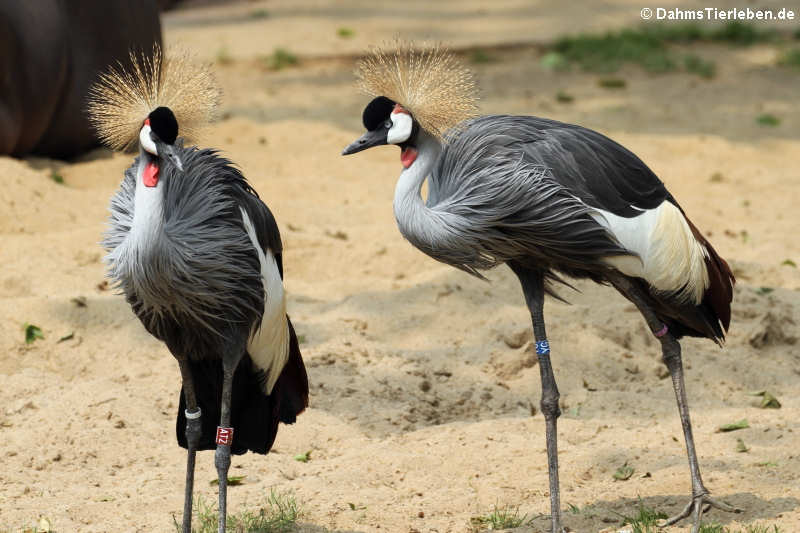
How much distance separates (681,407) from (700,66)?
6.95m

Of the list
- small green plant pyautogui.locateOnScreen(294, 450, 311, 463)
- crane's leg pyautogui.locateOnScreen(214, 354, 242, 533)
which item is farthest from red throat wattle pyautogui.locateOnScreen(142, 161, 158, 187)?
small green plant pyautogui.locateOnScreen(294, 450, 311, 463)

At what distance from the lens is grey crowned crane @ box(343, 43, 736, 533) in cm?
361

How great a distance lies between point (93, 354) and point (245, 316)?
1.80 metres

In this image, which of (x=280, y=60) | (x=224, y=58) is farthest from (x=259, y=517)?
(x=224, y=58)

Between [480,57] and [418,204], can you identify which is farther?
[480,57]

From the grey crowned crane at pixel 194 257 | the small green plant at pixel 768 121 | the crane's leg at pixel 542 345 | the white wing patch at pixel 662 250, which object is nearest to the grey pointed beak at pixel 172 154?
the grey crowned crane at pixel 194 257

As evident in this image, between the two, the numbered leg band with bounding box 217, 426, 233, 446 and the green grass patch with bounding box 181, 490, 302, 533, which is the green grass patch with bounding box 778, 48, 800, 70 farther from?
the numbered leg band with bounding box 217, 426, 233, 446

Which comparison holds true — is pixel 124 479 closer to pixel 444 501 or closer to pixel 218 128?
pixel 444 501

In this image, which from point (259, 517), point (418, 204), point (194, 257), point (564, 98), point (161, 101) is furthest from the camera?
point (564, 98)

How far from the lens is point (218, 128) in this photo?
28.6 ft

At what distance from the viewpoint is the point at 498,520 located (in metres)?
3.82

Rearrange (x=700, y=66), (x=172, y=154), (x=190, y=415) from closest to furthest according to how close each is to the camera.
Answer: (x=172, y=154), (x=190, y=415), (x=700, y=66)

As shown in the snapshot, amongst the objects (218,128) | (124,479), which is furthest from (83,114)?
(124,479)

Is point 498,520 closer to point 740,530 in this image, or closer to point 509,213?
point 740,530
